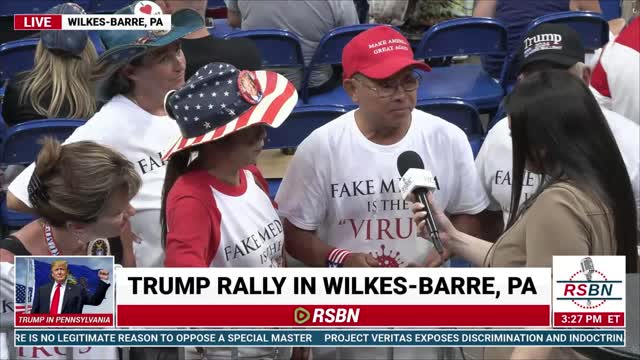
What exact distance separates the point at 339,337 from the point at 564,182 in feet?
2.23

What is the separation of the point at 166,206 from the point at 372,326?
0.70 m

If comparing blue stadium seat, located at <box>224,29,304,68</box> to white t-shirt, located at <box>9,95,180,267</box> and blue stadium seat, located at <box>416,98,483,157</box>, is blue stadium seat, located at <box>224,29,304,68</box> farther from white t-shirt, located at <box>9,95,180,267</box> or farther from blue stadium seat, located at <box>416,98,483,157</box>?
white t-shirt, located at <box>9,95,180,267</box>

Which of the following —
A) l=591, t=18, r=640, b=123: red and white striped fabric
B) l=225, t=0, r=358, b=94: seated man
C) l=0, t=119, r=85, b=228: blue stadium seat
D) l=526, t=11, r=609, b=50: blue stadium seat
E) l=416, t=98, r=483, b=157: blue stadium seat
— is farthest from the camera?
l=225, t=0, r=358, b=94: seated man

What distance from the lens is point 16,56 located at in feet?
18.1

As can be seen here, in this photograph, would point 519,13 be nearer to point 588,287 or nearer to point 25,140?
point 25,140

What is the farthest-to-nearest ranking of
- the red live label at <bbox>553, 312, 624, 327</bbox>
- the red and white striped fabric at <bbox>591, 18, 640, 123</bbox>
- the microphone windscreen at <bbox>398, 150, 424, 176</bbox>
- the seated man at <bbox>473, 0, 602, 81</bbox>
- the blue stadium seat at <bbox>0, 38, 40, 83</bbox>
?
the seated man at <bbox>473, 0, 602, 81</bbox>, the blue stadium seat at <bbox>0, 38, 40, 83</bbox>, the red and white striped fabric at <bbox>591, 18, 640, 123</bbox>, the microphone windscreen at <bbox>398, 150, 424, 176</bbox>, the red live label at <bbox>553, 312, 624, 327</bbox>

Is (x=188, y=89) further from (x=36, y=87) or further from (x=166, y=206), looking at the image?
(x=36, y=87)

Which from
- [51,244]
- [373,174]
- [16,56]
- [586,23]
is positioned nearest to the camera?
[51,244]

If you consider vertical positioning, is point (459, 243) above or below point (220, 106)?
below

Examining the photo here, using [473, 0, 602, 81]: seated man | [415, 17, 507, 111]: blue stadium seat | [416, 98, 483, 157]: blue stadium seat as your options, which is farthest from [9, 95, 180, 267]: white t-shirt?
[473, 0, 602, 81]: seated man

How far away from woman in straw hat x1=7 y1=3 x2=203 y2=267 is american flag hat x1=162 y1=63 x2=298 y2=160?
1.53 ft

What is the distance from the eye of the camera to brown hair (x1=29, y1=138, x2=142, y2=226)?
2.52m

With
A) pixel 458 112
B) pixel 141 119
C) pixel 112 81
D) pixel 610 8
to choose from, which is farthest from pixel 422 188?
pixel 610 8

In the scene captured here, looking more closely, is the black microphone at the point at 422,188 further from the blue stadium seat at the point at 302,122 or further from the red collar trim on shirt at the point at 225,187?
the blue stadium seat at the point at 302,122
